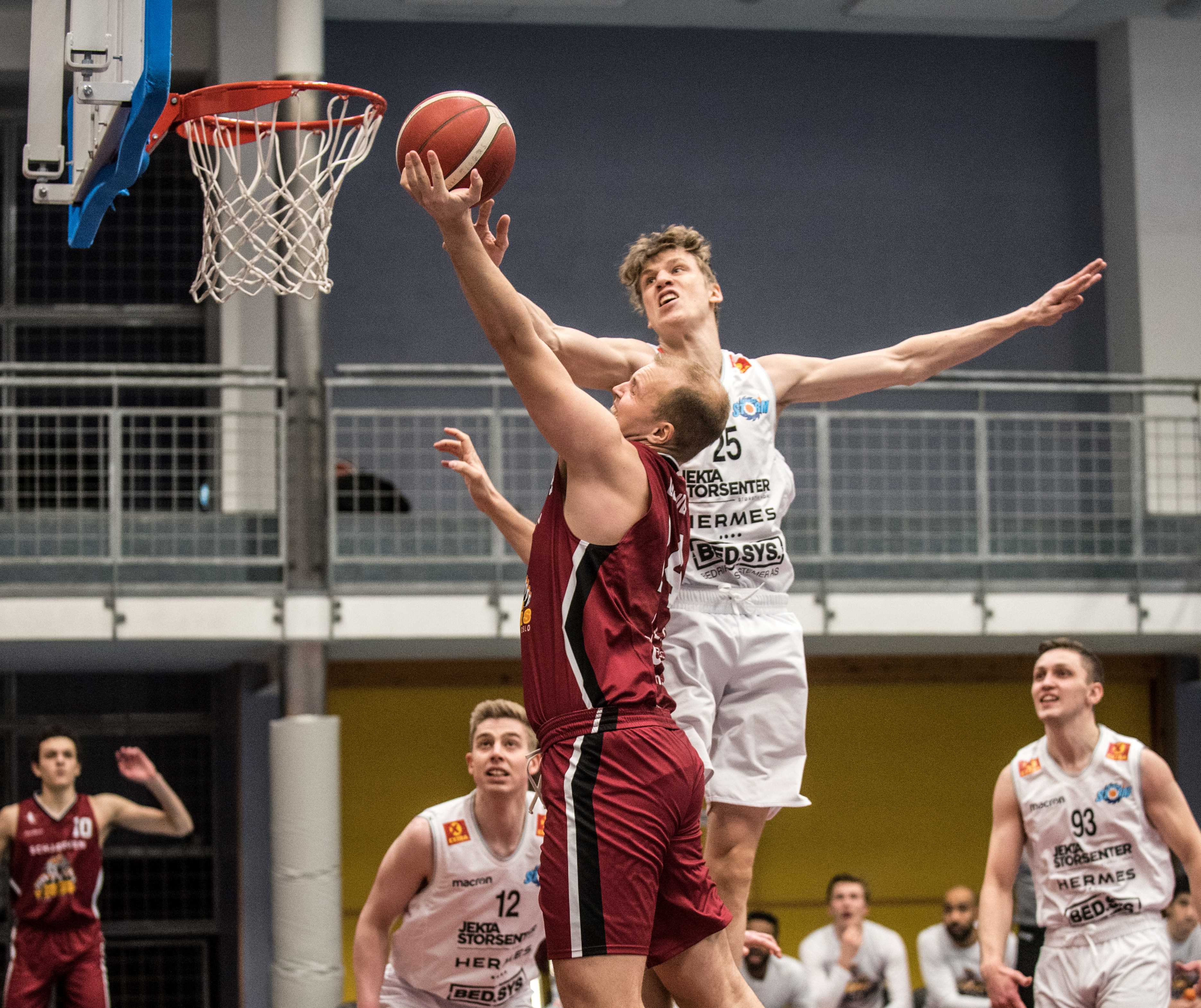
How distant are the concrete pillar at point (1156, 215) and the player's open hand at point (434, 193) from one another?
352 inches

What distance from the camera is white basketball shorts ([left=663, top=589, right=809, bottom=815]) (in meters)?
3.84

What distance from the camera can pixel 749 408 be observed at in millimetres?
4023

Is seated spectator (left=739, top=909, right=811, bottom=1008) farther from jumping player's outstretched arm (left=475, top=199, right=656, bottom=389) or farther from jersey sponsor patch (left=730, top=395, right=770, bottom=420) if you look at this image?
jumping player's outstretched arm (left=475, top=199, right=656, bottom=389)

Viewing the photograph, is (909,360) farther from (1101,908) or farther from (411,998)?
(411,998)

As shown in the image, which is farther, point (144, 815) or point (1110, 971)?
point (144, 815)

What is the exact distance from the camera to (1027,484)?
36.7 feet

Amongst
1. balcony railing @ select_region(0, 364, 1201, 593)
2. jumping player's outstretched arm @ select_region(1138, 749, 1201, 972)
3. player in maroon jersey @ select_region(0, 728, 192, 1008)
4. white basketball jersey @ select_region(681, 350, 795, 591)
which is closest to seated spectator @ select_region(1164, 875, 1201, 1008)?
balcony railing @ select_region(0, 364, 1201, 593)

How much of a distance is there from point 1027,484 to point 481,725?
747 cm

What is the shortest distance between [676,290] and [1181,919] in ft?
18.8

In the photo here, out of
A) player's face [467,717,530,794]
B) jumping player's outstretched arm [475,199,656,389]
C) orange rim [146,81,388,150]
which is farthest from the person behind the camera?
player's face [467,717,530,794]

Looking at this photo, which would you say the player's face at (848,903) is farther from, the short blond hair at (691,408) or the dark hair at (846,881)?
the short blond hair at (691,408)

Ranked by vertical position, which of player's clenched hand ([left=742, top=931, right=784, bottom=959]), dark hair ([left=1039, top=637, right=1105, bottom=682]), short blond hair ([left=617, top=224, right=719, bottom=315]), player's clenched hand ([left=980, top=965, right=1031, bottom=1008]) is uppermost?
short blond hair ([left=617, top=224, right=719, bottom=315])

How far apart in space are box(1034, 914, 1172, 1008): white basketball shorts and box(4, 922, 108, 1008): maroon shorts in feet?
16.8

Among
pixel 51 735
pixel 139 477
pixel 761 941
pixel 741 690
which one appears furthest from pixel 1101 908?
pixel 139 477
